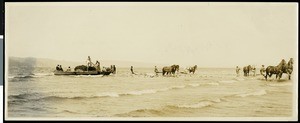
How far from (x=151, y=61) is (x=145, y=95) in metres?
0.20

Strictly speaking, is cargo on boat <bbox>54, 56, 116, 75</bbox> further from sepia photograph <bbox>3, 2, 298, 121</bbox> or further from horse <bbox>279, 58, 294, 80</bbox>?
horse <bbox>279, 58, 294, 80</bbox>

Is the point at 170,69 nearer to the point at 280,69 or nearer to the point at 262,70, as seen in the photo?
the point at 262,70

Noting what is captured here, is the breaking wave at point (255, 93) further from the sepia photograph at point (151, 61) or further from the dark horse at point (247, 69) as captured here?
the dark horse at point (247, 69)

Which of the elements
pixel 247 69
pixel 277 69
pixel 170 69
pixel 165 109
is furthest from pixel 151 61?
pixel 277 69

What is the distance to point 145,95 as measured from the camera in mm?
2469

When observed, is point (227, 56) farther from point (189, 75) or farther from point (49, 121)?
point (49, 121)

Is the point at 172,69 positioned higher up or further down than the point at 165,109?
higher up

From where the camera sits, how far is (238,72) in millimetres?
2475

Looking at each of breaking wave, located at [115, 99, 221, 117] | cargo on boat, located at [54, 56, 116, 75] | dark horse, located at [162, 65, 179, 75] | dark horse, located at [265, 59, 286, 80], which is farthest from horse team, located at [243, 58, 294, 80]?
cargo on boat, located at [54, 56, 116, 75]

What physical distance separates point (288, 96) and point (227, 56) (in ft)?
1.37

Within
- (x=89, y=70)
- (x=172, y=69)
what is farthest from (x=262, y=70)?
(x=89, y=70)

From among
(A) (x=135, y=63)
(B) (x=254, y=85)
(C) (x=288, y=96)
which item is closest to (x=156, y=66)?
(A) (x=135, y=63)

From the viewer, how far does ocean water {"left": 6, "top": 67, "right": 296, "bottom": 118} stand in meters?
2.46

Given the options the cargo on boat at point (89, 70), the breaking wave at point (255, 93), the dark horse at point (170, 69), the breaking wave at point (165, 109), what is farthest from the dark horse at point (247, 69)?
the cargo on boat at point (89, 70)
